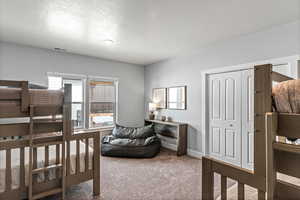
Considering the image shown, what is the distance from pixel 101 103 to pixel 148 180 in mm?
2772

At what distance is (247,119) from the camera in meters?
2.93

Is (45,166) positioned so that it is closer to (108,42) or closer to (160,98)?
(108,42)

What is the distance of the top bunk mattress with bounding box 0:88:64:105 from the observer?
1.64m

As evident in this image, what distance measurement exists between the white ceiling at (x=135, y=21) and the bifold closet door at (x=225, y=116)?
0.86 metres

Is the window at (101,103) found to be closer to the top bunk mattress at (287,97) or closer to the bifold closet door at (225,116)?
the bifold closet door at (225,116)

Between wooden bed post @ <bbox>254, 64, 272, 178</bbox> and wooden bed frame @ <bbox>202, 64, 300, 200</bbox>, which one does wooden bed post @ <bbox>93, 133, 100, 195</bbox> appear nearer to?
wooden bed frame @ <bbox>202, 64, 300, 200</bbox>

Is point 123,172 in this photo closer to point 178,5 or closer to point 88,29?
point 88,29

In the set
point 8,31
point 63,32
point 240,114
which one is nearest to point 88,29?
point 63,32

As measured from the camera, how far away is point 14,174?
174 centimetres

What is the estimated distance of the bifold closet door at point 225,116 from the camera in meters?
3.08

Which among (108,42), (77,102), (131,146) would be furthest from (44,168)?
(77,102)

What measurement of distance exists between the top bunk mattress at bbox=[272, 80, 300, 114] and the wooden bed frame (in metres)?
0.05

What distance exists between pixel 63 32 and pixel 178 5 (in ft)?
6.70

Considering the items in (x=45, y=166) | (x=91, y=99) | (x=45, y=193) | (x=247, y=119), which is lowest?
(x=45, y=193)
